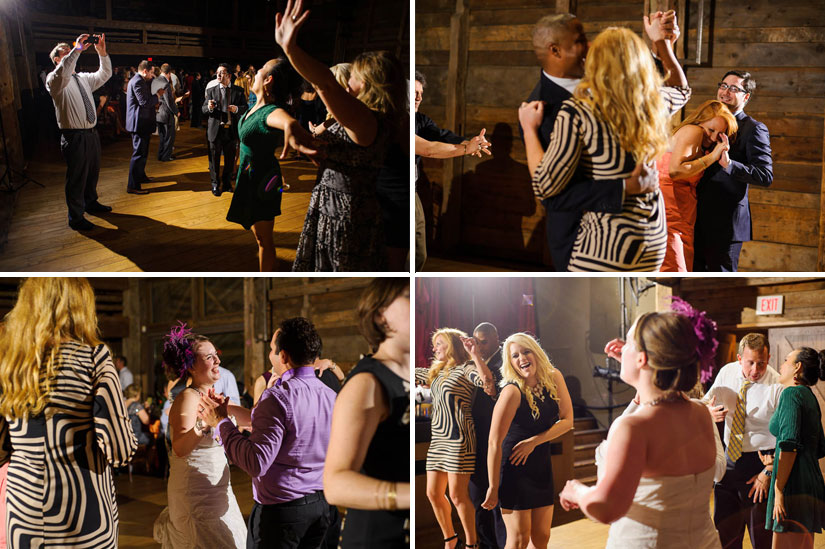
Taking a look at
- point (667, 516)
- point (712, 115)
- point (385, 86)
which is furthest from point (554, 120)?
point (667, 516)

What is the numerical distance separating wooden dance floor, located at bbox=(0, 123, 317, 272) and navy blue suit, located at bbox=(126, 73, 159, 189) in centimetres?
2

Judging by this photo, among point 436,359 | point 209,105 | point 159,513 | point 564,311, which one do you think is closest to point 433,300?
point 436,359

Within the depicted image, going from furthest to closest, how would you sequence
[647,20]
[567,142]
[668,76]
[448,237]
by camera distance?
[448,237] → [647,20] → [668,76] → [567,142]

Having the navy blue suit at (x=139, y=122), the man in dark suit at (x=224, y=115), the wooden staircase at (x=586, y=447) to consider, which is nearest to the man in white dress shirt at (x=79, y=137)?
the navy blue suit at (x=139, y=122)

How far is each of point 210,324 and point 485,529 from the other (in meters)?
1.22

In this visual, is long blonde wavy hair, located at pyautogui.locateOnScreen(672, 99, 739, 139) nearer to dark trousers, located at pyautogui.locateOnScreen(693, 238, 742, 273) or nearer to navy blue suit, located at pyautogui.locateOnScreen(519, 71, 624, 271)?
dark trousers, located at pyautogui.locateOnScreen(693, 238, 742, 273)

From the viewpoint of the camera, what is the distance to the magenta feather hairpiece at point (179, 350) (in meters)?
2.64

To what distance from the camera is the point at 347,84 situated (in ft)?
8.29

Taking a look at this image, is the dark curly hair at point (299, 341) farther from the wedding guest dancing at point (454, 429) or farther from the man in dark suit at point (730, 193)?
the man in dark suit at point (730, 193)

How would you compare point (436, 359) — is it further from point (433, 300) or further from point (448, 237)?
point (448, 237)

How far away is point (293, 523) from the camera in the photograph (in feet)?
8.27

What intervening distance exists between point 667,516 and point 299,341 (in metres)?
1.35

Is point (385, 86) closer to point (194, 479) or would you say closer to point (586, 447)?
point (586, 447)

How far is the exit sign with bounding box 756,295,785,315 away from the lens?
2684 millimetres
